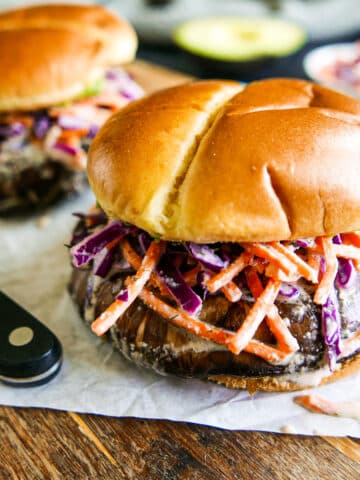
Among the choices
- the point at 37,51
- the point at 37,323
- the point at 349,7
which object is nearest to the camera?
the point at 37,323

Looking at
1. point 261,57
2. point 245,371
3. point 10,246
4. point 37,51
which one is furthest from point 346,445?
point 261,57

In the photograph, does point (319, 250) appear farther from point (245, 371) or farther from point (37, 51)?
point (37, 51)

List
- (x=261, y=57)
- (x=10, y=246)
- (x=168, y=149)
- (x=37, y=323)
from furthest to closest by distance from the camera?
(x=261, y=57)
(x=10, y=246)
(x=37, y=323)
(x=168, y=149)

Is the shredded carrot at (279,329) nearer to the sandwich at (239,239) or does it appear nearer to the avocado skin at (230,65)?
the sandwich at (239,239)

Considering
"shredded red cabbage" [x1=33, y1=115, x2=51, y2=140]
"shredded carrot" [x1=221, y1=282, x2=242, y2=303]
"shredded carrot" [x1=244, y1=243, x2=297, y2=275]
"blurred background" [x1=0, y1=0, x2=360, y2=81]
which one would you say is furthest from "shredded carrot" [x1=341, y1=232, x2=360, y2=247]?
"blurred background" [x1=0, y1=0, x2=360, y2=81]

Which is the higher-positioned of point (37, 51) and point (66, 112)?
point (37, 51)

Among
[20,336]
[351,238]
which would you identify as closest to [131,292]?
[20,336]

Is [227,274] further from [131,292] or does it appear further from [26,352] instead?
[26,352]
